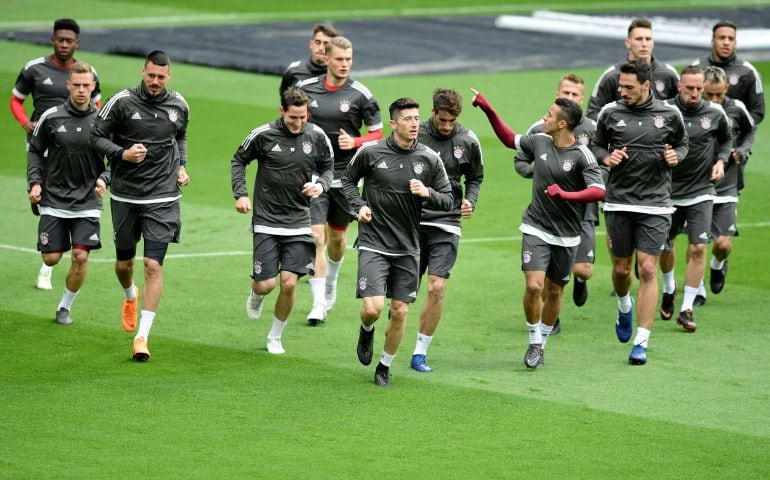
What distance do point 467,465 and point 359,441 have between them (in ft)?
2.96

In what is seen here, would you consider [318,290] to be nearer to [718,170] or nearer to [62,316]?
[62,316]

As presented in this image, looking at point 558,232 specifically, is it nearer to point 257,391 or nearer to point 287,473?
point 257,391

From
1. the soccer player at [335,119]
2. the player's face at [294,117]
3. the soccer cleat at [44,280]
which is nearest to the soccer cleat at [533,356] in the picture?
the soccer player at [335,119]

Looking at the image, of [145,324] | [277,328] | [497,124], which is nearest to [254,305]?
[277,328]

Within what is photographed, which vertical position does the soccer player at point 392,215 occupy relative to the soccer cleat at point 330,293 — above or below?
above

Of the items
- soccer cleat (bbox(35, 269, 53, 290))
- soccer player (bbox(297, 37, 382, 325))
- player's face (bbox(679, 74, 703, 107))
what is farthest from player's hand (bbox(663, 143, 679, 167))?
soccer cleat (bbox(35, 269, 53, 290))

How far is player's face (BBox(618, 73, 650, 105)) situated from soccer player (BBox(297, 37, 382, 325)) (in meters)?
2.60

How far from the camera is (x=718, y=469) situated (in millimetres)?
9625

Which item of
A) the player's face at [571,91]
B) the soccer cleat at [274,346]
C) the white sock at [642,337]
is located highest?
the player's face at [571,91]

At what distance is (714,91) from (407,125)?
4.36m

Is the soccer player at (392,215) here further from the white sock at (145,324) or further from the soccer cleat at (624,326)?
the soccer cleat at (624,326)

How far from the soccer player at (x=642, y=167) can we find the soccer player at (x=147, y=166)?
3.95 metres

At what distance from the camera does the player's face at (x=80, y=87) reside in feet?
42.7

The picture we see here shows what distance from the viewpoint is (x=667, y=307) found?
46.6 ft
